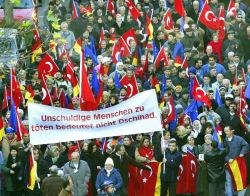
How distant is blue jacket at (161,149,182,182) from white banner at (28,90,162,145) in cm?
81

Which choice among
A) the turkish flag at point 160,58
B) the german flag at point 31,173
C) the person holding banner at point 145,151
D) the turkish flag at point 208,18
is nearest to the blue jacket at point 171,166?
the person holding banner at point 145,151

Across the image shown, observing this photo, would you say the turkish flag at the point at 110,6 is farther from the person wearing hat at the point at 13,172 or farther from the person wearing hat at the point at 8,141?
the person wearing hat at the point at 13,172

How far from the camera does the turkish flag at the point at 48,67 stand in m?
32.9

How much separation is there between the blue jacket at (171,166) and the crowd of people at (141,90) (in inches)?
0.8

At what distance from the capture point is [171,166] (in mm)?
28266

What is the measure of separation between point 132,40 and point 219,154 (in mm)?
7480

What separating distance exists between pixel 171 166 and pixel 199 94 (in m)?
2.72

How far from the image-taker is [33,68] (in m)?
33.6

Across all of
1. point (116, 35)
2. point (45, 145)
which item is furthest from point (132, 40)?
point (45, 145)

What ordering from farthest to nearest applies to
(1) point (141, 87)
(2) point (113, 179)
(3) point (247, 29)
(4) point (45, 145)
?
(3) point (247, 29), (1) point (141, 87), (4) point (45, 145), (2) point (113, 179)

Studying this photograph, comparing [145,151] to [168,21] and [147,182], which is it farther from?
[168,21]

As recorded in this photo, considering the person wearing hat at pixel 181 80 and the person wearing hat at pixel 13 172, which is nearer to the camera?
the person wearing hat at pixel 13 172

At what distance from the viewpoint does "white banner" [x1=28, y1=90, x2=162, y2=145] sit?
27250 millimetres

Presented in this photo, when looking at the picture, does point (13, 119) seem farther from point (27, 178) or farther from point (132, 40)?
point (132, 40)
